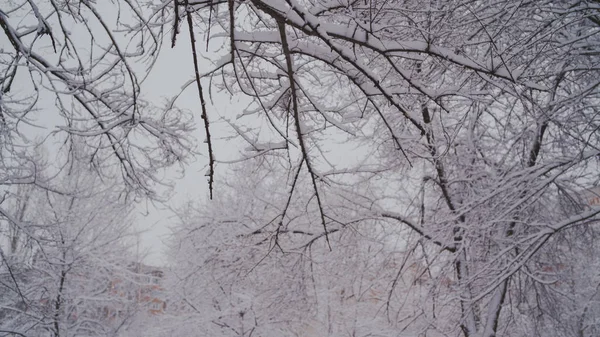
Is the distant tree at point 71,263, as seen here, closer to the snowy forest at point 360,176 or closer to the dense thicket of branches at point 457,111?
the snowy forest at point 360,176

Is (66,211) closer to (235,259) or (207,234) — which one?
(207,234)

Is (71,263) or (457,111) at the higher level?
(457,111)

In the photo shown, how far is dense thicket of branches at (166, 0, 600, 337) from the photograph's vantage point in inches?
88.0

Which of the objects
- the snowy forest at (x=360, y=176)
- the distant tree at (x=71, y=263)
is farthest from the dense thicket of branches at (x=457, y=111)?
the distant tree at (x=71, y=263)

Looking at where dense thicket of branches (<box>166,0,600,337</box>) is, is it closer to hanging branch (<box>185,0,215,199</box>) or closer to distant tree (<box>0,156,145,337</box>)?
hanging branch (<box>185,0,215,199</box>)

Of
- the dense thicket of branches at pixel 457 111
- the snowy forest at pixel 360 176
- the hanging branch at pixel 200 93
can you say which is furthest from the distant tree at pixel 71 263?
the hanging branch at pixel 200 93

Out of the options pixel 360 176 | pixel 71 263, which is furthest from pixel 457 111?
pixel 71 263

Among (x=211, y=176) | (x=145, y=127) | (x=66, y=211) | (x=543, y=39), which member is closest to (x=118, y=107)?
(x=145, y=127)

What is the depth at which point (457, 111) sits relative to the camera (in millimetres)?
6020

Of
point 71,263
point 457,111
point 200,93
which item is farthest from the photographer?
point 71,263

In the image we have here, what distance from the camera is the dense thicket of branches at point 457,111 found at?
88.0 inches

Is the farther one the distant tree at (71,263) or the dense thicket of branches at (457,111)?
the distant tree at (71,263)

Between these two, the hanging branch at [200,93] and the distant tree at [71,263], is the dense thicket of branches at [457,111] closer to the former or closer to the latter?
the hanging branch at [200,93]

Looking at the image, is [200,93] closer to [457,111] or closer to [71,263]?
[457,111]
